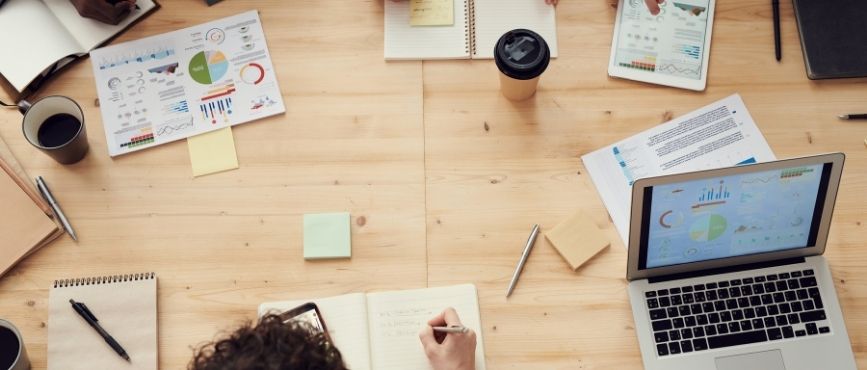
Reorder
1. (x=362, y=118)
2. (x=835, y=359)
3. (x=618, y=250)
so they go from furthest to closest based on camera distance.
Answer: (x=362, y=118) < (x=618, y=250) < (x=835, y=359)

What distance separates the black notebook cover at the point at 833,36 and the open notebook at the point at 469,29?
45cm

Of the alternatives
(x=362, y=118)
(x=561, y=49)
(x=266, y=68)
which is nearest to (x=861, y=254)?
(x=561, y=49)

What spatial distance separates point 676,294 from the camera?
1.11 metres

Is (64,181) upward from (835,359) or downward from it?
upward

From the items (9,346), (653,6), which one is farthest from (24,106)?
(653,6)

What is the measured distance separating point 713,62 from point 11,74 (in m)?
1.25

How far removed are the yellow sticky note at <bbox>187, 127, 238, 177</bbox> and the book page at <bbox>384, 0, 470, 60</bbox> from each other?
322 mm

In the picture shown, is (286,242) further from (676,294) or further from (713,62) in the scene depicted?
(713,62)

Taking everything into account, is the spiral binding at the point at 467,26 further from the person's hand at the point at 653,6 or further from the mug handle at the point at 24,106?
the mug handle at the point at 24,106

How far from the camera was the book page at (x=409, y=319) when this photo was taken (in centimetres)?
110

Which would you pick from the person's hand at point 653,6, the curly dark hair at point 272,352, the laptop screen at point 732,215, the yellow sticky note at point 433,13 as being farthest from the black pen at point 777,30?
the curly dark hair at point 272,352

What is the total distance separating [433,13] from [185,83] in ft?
1.54

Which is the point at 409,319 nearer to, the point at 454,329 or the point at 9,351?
the point at 454,329

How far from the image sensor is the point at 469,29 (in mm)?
1342
